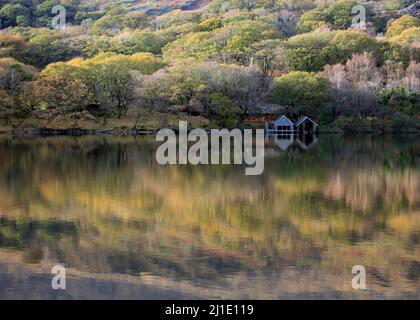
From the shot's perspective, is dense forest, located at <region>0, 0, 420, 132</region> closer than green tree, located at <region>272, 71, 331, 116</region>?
Yes

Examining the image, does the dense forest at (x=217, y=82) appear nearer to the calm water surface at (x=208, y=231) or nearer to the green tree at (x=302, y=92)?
the green tree at (x=302, y=92)

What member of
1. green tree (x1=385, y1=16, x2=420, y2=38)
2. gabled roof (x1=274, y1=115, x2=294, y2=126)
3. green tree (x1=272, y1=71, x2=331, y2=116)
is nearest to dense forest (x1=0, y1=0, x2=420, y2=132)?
green tree (x1=272, y1=71, x2=331, y2=116)

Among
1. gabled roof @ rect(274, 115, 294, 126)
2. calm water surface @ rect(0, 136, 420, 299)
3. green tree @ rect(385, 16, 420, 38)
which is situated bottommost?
calm water surface @ rect(0, 136, 420, 299)

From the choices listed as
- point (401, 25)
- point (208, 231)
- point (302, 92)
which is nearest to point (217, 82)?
point (302, 92)

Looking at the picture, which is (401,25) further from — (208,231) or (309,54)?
(208,231)

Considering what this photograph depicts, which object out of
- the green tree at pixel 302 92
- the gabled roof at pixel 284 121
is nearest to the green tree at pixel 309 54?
the green tree at pixel 302 92

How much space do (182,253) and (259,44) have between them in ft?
206

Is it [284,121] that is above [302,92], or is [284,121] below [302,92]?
below

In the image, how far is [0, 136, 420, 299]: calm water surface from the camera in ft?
35.2

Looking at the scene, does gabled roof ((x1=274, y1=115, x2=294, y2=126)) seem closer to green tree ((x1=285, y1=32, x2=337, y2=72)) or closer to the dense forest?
the dense forest

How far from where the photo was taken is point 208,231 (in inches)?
570

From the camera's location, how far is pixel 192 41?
81.8 meters

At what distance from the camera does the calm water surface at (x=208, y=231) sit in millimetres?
10727
